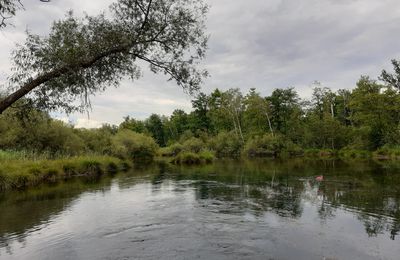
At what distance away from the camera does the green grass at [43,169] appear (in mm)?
22456

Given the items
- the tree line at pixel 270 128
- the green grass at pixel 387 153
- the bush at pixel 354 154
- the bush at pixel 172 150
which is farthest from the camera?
the bush at pixel 172 150

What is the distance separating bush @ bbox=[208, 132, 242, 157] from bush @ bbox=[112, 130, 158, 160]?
1663 cm

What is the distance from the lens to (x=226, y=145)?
73.4 meters

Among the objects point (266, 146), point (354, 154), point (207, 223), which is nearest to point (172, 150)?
point (266, 146)

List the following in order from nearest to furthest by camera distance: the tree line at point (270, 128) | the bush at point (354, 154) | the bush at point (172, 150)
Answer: the tree line at point (270, 128) < the bush at point (354, 154) < the bush at point (172, 150)

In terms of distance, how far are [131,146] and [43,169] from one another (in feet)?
86.1

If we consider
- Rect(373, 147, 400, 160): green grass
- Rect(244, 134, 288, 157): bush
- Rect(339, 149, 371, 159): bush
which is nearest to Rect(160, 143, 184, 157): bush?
Rect(244, 134, 288, 157): bush

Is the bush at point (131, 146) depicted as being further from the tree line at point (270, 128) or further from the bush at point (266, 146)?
the bush at point (266, 146)

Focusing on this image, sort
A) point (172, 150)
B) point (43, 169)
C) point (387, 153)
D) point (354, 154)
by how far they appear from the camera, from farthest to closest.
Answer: point (172, 150), point (354, 154), point (387, 153), point (43, 169)

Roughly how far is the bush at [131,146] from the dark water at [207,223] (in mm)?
24017

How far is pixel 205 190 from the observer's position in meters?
20.7

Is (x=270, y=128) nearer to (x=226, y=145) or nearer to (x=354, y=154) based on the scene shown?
(x=226, y=145)

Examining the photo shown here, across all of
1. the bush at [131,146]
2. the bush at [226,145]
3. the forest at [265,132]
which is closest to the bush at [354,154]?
the forest at [265,132]

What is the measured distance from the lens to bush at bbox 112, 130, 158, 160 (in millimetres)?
45469
